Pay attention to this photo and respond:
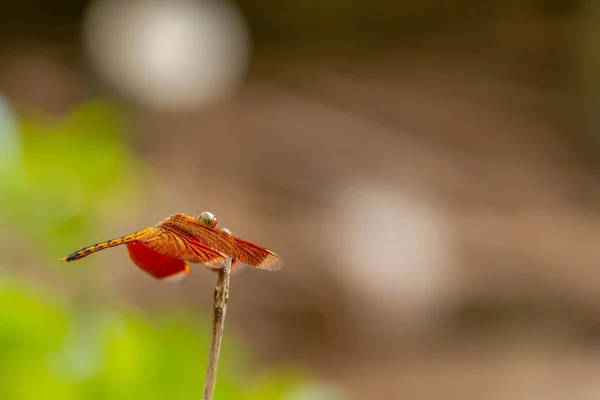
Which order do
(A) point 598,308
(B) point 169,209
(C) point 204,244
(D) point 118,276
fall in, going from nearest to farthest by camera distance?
(C) point 204,244
(D) point 118,276
(A) point 598,308
(B) point 169,209

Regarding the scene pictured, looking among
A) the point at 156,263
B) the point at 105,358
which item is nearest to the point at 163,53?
the point at 105,358

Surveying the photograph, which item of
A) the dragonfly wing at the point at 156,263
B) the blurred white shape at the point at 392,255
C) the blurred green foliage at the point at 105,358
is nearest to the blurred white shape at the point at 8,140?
the blurred green foliage at the point at 105,358

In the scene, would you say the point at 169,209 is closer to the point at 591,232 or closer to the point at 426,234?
the point at 426,234

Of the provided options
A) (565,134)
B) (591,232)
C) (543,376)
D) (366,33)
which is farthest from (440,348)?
(366,33)

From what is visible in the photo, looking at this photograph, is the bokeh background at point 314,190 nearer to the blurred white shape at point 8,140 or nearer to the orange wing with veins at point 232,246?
the blurred white shape at point 8,140

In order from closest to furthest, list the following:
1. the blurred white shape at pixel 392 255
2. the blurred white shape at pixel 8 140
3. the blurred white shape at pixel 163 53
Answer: the blurred white shape at pixel 8 140, the blurred white shape at pixel 392 255, the blurred white shape at pixel 163 53

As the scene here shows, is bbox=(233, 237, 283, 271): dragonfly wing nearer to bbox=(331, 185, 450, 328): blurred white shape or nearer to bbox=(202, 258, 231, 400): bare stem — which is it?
bbox=(202, 258, 231, 400): bare stem

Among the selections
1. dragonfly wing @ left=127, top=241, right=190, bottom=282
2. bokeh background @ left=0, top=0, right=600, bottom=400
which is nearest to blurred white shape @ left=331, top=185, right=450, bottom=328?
bokeh background @ left=0, top=0, right=600, bottom=400
